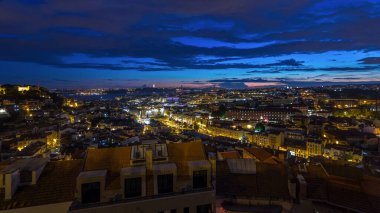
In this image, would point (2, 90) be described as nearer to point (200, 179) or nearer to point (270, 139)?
point (270, 139)

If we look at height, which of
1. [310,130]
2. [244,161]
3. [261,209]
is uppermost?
[244,161]

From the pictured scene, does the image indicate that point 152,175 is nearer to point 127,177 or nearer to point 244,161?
point 127,177

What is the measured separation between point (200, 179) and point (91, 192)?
2.72 m

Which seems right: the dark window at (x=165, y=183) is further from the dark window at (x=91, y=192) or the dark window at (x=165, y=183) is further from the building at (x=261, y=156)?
the building at (x=261, y=156)

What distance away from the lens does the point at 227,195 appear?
7699 mm

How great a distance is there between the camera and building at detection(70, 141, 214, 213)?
6.41 metres

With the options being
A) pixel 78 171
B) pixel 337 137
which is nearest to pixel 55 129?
pixel 78 171

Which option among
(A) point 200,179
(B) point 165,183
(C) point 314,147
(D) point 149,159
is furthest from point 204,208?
(C) point 314,147

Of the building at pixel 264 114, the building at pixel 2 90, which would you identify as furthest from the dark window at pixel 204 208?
the building at pixel 2 90

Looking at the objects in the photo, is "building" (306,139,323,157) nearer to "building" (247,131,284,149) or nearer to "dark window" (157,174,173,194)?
"building" (247,131,284,149)

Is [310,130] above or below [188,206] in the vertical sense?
below

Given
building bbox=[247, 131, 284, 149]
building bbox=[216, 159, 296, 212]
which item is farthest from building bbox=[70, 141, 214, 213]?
building bbox=[247, 131, 284, 149]

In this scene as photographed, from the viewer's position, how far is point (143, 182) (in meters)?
6.72

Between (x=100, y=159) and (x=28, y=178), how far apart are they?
5.60 ft
